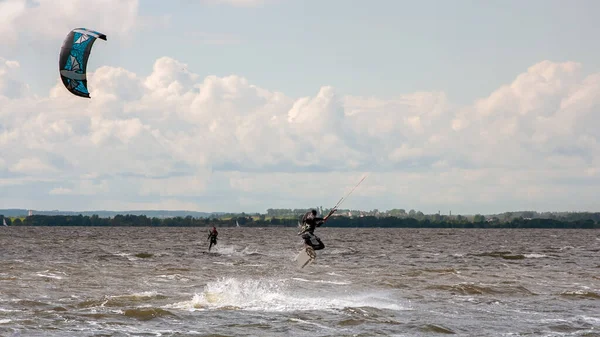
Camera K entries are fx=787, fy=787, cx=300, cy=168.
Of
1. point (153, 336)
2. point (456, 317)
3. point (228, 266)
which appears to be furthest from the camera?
point (228, 266)

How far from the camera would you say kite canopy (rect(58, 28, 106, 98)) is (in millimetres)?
28031

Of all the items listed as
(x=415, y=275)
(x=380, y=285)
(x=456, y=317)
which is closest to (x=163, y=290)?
(x=380, y=285)

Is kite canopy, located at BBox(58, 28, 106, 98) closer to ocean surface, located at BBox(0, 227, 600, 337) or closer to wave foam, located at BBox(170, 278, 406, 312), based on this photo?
ocean surface, located at BBox(0, 227, 600, 337)

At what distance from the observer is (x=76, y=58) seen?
28531mm

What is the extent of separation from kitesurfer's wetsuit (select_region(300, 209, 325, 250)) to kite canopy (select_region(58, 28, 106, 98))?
9325 millimetres

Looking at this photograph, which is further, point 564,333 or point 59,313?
point 59,313

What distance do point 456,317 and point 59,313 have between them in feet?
44.7

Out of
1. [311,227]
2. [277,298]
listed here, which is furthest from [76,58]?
[277,298]

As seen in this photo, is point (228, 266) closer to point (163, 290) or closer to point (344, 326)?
point (163, 290)

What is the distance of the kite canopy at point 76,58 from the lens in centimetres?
2803

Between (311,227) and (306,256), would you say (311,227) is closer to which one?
(311,227)

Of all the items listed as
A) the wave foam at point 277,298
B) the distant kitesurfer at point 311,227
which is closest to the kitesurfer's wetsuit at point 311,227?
the distant kitesurfer at point 311,227

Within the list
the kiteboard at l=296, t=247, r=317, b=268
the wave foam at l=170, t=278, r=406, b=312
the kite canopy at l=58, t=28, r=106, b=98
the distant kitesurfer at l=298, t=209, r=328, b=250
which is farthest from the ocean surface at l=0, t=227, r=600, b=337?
the kite canopy at l=58, t=28, r=106, b=98

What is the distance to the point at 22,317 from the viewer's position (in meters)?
25.6
